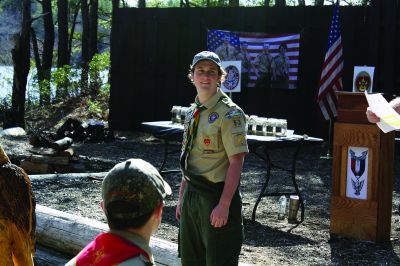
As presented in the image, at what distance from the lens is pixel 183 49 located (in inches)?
594

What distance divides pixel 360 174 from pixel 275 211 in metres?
1.69

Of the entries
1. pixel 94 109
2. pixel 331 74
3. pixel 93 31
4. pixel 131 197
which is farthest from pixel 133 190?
pixel 93 31

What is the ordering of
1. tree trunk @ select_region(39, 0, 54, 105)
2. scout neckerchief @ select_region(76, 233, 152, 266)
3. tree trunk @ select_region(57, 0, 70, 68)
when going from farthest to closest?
tree trunk @ select_region(57, 0, 70, 68) → tree trunk @ select_region(39, 0, 54, 105) → scout neckerchief @ select_region(76, 233, 152, 266)

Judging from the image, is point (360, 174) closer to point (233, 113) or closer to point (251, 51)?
point (233, 113)

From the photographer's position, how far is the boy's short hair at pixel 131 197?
A: 2.29 metres

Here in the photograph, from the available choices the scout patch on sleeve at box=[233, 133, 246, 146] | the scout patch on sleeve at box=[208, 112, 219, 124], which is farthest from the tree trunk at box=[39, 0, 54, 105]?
the scout patch on sleeve at box=[233, 133, 246, 146]

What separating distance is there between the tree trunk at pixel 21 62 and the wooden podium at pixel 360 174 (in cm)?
1191

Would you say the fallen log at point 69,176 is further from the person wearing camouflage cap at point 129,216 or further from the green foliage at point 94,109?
the green foliage at point 94,109

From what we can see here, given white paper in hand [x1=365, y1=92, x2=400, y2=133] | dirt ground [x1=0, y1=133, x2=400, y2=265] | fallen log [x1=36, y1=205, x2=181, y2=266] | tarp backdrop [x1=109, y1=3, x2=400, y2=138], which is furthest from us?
tarp backdrop [x1=109, y1=3, x2=400, y2=138]

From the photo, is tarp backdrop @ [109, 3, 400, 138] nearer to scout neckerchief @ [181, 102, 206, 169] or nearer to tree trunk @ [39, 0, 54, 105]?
tree trunk @ [39, 0, 54, 105]

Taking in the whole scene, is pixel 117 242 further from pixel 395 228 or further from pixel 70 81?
pixel 70 81

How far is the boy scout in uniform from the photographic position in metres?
3.95

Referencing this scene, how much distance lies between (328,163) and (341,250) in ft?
19.2

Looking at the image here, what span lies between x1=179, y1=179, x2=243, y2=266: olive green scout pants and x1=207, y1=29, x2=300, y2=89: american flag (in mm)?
9856
